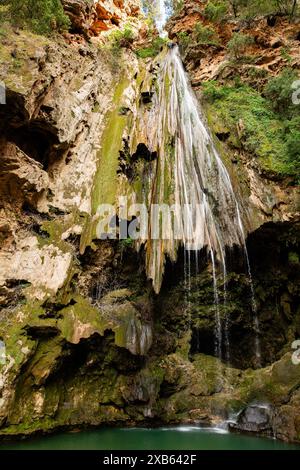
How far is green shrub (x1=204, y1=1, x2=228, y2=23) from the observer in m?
18.8

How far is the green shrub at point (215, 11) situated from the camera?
18766mm

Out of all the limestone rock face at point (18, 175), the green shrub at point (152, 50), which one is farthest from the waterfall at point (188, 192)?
the green shrub at point (152, 50)

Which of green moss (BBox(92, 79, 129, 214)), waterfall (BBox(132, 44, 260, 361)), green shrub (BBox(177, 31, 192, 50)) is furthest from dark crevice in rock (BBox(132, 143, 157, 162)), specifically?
green shrub (BBox(177, 31, 192, 50))

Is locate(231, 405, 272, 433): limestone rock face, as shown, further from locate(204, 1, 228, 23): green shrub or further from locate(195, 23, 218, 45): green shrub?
locate(204, 1, 228, 23): green shrub

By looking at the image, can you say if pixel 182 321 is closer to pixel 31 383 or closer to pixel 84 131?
pixel 31 383

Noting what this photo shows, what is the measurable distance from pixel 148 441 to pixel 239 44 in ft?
54.6

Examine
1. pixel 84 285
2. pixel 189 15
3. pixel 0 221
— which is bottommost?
pixel 84 285

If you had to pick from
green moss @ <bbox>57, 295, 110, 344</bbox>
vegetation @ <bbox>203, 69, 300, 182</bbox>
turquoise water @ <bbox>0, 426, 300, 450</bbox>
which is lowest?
turquoise water @ <bbox>0, 426, 300, 450</bbox>

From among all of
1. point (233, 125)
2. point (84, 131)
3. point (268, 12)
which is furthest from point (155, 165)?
point (268, 12)

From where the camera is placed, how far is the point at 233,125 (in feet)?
45.4

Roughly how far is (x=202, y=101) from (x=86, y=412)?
41.9ft

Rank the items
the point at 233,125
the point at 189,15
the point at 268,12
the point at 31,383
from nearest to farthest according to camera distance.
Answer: the point at 31,383, the point at 233,125, the point at 268,12, the point at 189,15

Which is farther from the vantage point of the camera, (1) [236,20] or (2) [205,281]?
(1) [236,20]

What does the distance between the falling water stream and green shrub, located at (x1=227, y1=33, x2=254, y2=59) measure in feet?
14.5
